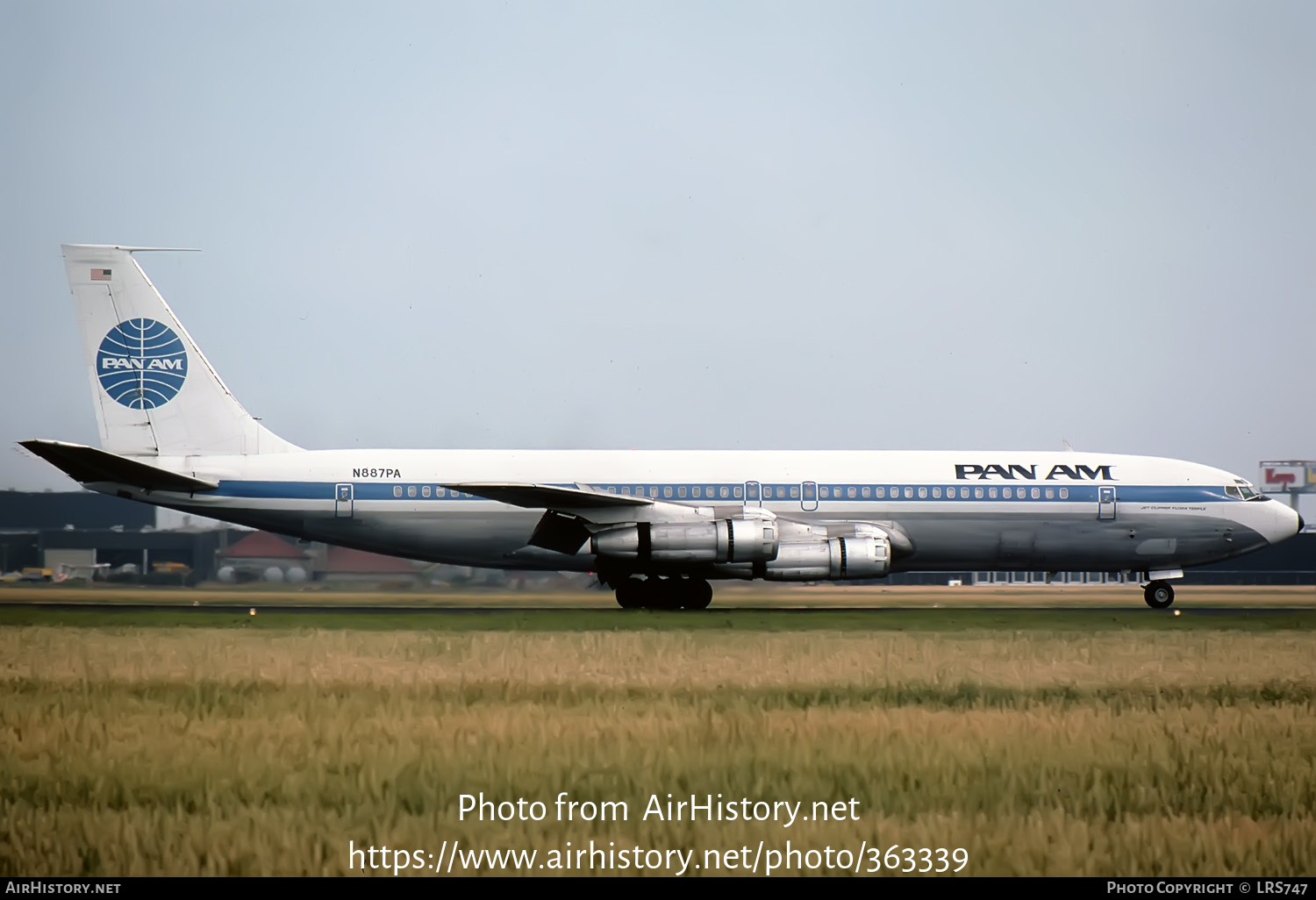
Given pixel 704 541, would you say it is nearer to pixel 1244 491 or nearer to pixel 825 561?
pixel 825 561

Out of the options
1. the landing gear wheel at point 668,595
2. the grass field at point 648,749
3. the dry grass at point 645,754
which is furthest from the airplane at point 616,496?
the dry grass at point 645,754

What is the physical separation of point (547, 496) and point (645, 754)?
63.5 ft

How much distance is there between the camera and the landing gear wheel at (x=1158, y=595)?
3372cm

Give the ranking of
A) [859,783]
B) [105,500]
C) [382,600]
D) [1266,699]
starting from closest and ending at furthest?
1. [859,783]
2. [1266,699]
3. [382,600]
4. [105,500]

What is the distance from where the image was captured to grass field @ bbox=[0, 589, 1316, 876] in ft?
26.5

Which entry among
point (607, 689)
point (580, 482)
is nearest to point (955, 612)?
point (580, 482)

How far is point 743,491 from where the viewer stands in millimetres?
31812

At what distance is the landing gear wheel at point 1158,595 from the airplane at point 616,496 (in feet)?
0.20

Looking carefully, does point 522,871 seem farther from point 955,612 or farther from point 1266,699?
point 955,612

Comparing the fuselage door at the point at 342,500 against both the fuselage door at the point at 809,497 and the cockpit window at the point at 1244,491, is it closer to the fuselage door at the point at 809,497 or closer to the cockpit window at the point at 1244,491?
the fuselage door at the point at 809,497

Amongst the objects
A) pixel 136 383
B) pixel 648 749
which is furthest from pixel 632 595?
pixel 648 749

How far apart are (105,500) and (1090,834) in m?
47.7

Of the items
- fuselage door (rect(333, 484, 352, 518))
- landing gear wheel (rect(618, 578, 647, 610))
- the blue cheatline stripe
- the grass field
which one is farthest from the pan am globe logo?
the grass field
